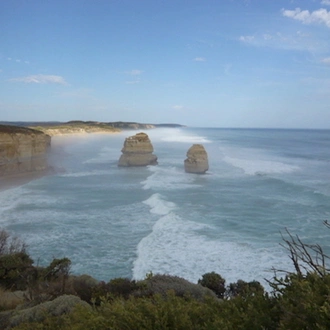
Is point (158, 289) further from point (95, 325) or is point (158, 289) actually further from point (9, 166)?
point (9, 166)

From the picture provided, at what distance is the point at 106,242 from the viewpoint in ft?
61.3

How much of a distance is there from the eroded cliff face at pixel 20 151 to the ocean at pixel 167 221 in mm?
4797

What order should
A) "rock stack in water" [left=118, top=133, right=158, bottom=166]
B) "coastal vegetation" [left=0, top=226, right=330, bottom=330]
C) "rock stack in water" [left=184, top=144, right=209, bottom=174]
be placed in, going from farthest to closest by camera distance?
"rock stack in water" [left=118, top=133, right=158, bottom=166] < "rock stack in water" [left=184, top=144, right=209, bottom=174] < "coastal vegetation" [left=0, top=226, right=330, bottom=330]

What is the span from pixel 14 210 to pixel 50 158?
33.0m

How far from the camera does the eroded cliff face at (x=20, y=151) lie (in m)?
40.0

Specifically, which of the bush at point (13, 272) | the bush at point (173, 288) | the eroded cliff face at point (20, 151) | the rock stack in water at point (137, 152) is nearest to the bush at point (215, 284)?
the bush at point (173, 288)

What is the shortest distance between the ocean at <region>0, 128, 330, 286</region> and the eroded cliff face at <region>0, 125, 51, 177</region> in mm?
4797

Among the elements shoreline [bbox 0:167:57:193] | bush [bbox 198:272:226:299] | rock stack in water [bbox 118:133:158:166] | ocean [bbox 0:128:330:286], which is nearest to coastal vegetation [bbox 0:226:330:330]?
ocean [bbox 0:128:330:286]

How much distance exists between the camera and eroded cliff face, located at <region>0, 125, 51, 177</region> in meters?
40.0

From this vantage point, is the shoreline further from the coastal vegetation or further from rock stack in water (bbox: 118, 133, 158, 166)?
the coastal vegetation

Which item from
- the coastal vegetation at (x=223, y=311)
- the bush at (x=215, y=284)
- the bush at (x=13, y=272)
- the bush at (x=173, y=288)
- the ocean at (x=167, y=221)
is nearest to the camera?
the coastal vegetation at (x=223, y=311)

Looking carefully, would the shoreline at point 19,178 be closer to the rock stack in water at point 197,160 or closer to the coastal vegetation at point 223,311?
the rock stack in water at point 197,160

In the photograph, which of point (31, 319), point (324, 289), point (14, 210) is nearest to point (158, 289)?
point (31, 319)

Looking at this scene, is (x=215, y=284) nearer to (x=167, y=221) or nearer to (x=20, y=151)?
(x=167, y=221)
